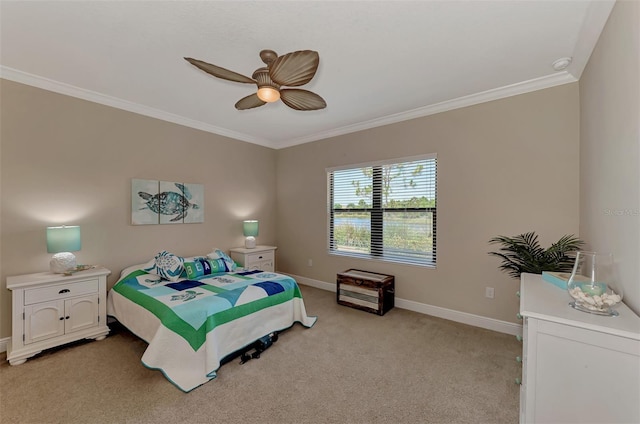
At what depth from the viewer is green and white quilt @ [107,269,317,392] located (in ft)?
6.66

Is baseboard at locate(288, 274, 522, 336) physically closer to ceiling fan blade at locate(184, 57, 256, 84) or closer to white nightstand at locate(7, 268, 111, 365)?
ceiling fan blade at locate(184, 57, 256, 84)

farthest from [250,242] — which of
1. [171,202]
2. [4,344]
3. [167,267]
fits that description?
[4,344]

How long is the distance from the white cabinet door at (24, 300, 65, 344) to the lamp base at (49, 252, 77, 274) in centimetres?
30

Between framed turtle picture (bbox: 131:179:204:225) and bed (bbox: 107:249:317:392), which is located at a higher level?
framed turtle picture (bbox: 131:179:204:225)

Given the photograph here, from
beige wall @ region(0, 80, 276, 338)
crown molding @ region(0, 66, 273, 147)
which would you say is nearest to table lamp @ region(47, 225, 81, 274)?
beige wall @ region(0, 80, 276, 338)

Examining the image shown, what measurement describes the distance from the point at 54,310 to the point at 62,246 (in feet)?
1.92

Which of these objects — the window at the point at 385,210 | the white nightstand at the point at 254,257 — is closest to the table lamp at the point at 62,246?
the white nightstand at the point at 254,257

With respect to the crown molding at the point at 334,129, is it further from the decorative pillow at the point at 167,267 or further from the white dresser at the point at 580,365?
the white dresser at the point at 580,365

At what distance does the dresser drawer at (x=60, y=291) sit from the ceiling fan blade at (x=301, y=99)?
2.62m

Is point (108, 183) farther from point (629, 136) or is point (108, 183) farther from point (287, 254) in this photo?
point (629, 136)

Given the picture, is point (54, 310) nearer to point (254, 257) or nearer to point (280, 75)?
point (254, 257)

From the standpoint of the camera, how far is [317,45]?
6.85 feet

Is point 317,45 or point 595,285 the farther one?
point 317,45

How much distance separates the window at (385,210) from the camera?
136 inches
